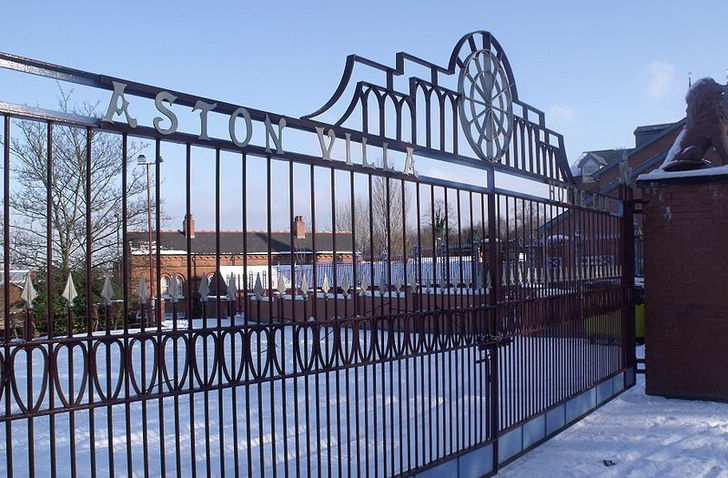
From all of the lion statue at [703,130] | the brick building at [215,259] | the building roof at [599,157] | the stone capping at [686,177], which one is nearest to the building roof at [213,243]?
the brick building at [215,259]

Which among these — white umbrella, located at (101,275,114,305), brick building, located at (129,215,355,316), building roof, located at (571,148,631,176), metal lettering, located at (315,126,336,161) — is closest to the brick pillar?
brick building, located at (129,215,355,316)

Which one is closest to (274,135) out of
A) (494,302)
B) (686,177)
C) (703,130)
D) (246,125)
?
(246,125)

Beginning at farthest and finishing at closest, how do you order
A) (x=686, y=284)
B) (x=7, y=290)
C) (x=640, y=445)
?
(x=686, y=284)
(x=640, y=445)
(x=7, y=290)

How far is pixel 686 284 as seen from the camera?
9070mm

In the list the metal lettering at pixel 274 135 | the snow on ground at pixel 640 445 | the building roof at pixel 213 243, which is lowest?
the snow on ground at pixel 640 445

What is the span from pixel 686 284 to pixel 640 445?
2953mm

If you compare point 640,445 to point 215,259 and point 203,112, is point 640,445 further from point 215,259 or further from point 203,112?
point 203,112

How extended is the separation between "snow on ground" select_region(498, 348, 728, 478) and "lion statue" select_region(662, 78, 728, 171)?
3109 mm

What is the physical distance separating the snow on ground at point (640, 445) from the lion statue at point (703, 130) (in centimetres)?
311

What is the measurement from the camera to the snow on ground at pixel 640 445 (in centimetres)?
613

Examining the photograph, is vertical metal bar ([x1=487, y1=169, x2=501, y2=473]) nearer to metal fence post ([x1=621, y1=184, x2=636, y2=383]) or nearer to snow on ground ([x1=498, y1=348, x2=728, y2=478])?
snow on ground ([x1=498, y1=348, x2=728, y2=478])

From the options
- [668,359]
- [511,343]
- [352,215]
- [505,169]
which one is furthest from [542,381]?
[352,215]

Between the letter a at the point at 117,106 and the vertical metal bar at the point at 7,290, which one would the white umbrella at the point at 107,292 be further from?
the letter a at the point at 117,106

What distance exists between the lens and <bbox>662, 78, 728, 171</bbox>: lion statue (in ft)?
30.6
